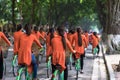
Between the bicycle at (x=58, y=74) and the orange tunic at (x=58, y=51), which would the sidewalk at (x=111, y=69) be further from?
the orange tunic at (x=58, y=51)

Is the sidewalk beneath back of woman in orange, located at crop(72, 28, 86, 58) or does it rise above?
beneath

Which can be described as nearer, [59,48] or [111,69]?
[59,48]

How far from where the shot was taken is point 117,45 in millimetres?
26781

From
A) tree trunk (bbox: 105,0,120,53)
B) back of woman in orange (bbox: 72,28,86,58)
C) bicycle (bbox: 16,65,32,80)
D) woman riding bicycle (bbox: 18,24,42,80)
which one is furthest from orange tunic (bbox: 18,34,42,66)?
tree trunk (bbox: 105,0,120,53)

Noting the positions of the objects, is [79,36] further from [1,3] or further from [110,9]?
[1,3]

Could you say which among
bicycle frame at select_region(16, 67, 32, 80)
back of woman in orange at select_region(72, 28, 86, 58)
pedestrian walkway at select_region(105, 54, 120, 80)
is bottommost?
pedestrian walkway at select_region(105, 54, 120, 80)

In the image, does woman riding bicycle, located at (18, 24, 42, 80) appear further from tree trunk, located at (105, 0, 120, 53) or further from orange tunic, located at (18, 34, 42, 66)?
tree trunk, located at (105, 0, 120, 53)

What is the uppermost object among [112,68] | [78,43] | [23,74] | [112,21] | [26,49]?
[112,21]

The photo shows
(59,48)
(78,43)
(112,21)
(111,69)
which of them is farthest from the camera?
(112,21)

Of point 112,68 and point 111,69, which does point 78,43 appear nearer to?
point 111,69

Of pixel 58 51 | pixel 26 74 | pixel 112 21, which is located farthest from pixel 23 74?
pixel 112 21

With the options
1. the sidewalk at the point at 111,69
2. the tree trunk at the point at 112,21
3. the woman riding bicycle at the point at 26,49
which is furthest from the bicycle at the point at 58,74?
the tree trunk at the point at 112,21

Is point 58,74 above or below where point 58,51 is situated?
below

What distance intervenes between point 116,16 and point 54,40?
1857 cm
